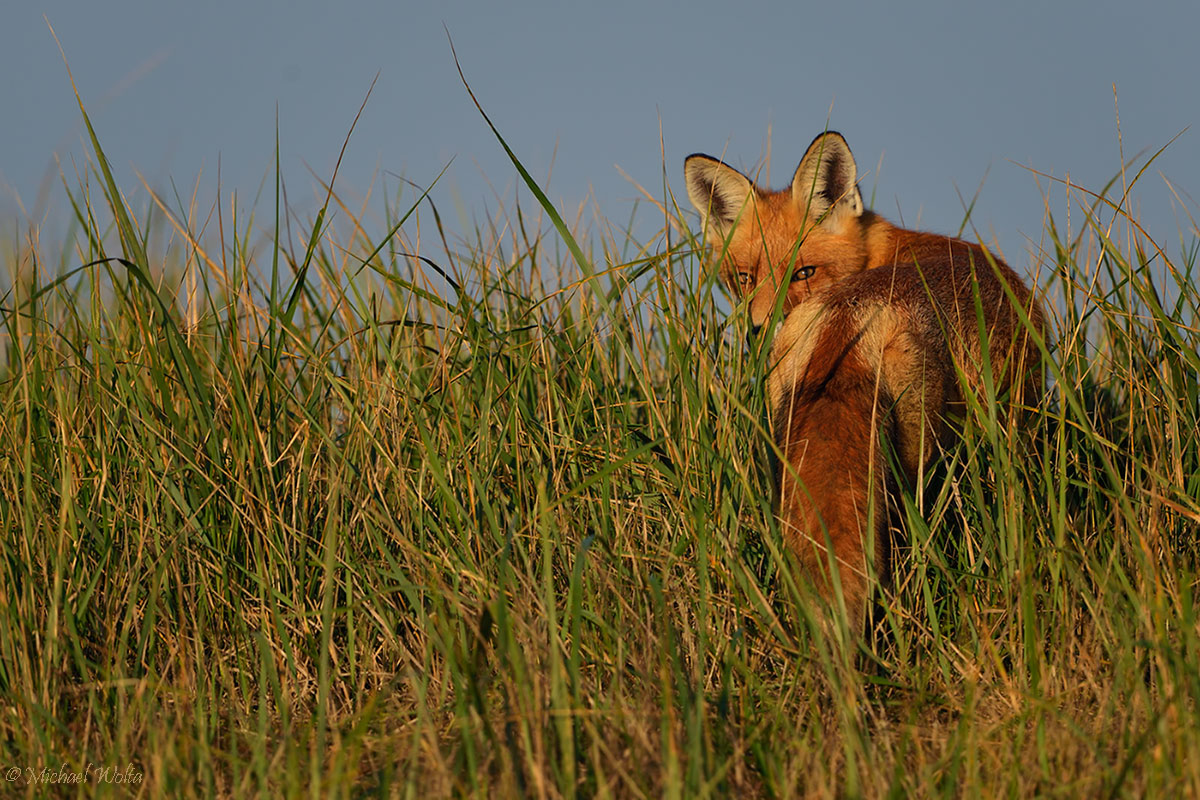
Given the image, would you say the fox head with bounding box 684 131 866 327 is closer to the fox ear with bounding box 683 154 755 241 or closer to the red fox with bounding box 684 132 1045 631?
the fox ear with bounding box 683 154 755 241

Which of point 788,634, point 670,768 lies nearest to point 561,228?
point 788,634

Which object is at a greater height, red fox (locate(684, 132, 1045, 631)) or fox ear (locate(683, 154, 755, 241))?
fox ear (locate(683, 154, 755, 241))

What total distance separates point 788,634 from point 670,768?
101 centimetres

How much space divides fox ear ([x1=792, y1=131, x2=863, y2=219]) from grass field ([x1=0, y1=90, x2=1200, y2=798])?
1384mm

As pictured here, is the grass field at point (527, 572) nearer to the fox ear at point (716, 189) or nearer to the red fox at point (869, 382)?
the red fox at point (869, 382)

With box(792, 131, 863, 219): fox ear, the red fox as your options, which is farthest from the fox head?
the red fox

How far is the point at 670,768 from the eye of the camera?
148cm

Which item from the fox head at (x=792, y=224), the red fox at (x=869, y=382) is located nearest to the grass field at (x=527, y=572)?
the red fox at (x=869, y=382)

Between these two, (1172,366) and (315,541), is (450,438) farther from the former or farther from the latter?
(1172,366)

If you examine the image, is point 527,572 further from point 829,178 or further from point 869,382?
point 829,178

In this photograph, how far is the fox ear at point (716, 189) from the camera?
4.71 metres

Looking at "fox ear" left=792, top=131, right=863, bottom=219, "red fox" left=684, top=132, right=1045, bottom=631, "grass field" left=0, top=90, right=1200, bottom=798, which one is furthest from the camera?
"fox ear" left=792, top=131, right=863, bottom=219

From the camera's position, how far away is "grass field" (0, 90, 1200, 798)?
1.78m

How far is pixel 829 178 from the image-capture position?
4.64m
